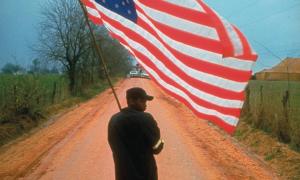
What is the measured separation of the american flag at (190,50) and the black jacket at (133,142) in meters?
0.65

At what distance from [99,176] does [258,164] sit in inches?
159

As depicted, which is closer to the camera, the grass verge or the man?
the man

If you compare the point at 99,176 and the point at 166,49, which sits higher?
the point at 166,49

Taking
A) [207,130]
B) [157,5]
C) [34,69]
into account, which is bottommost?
[207,130]

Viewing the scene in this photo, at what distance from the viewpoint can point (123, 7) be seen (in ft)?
19.5

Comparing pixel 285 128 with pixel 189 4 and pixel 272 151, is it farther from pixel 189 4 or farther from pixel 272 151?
pixel 189 4

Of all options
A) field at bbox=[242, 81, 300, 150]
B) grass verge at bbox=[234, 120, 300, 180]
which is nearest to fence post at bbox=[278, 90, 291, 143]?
field at bbox=[242, 81, 300, 150]

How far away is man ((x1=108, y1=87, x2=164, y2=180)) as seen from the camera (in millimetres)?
5047

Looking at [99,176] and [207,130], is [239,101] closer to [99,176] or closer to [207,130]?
[99,176]

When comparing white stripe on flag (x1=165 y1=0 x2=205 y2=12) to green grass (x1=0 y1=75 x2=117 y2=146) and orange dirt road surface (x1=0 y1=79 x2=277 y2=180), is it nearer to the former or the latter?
orange dirt road surface (x1=0 y1=79 x2=277 y2=180)

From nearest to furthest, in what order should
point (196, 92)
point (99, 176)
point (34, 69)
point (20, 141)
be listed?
point (196, 92), point (99, 176), point (20, 141), point (34, 69)

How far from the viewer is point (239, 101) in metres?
5.09

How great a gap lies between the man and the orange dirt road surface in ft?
15.3

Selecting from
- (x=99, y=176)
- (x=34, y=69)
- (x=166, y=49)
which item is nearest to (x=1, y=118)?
(x=34, y=69)
